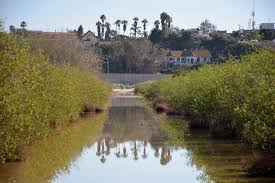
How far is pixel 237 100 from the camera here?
26.9m

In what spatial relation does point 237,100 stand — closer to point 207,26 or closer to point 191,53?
point 191,53

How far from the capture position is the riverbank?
19.2 meters

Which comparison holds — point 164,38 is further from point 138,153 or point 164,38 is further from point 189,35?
point 138,153

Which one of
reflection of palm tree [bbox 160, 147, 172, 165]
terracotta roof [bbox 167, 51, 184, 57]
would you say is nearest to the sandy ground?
terracotta roof [bbox 167, 51, 184, 57]

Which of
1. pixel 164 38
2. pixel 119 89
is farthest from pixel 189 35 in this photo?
pixel 119 89

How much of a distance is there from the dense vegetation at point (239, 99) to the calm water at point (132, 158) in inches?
41.6

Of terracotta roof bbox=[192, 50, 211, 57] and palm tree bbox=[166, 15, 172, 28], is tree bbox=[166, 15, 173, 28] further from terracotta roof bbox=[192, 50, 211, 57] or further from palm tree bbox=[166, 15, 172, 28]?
terracotta roof bbox=[192, 50, 211, 57]

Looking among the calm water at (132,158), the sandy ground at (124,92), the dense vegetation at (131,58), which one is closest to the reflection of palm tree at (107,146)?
the calm water at (132,158)

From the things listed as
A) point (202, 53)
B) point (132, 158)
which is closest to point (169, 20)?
point (202, 53)

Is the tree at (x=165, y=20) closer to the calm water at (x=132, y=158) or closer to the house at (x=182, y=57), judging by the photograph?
the house at (x=182, y=57)

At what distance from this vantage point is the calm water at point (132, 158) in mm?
20422

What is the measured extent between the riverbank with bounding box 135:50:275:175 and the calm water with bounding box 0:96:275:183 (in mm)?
975

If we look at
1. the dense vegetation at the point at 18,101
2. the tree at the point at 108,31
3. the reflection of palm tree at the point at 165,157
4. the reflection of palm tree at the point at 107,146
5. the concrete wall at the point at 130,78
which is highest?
the tree at the point at 108,31

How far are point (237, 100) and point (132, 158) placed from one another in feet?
16.5
